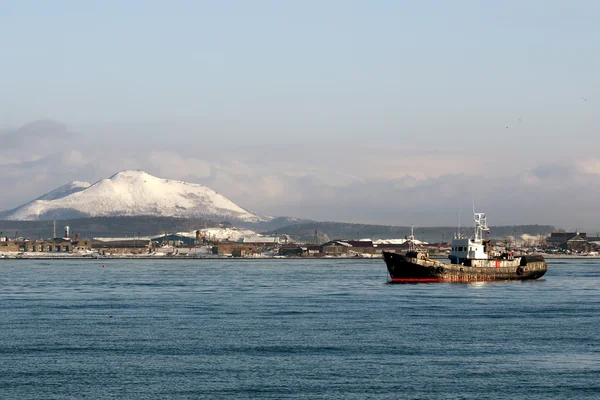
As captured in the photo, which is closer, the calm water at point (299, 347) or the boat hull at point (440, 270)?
the calm water at point (299, 347)

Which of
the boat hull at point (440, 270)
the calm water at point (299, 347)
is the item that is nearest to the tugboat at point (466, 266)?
the boat hull at point (440, 270)

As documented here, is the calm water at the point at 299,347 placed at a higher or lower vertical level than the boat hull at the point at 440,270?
lower

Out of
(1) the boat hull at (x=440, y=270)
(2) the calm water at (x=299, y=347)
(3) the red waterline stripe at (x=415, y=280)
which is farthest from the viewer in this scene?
(1) the boat hull at (x=440, y=270)

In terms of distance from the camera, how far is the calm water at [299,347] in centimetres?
4559

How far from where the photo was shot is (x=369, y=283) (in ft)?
443

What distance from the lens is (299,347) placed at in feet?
192

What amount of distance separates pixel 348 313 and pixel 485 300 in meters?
21.7

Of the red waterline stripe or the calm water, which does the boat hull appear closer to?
the red waterline stripe

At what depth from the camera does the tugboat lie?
132 m

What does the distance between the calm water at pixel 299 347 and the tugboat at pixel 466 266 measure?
95.2ft

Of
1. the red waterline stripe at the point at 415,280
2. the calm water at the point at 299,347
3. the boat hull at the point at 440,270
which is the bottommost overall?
the calm water at the point at 299,347

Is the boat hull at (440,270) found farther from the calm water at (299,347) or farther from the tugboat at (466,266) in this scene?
the calm water at (299,347)

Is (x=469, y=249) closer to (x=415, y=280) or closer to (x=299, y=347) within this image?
(x=415, y=280)

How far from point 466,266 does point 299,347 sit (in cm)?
7936
